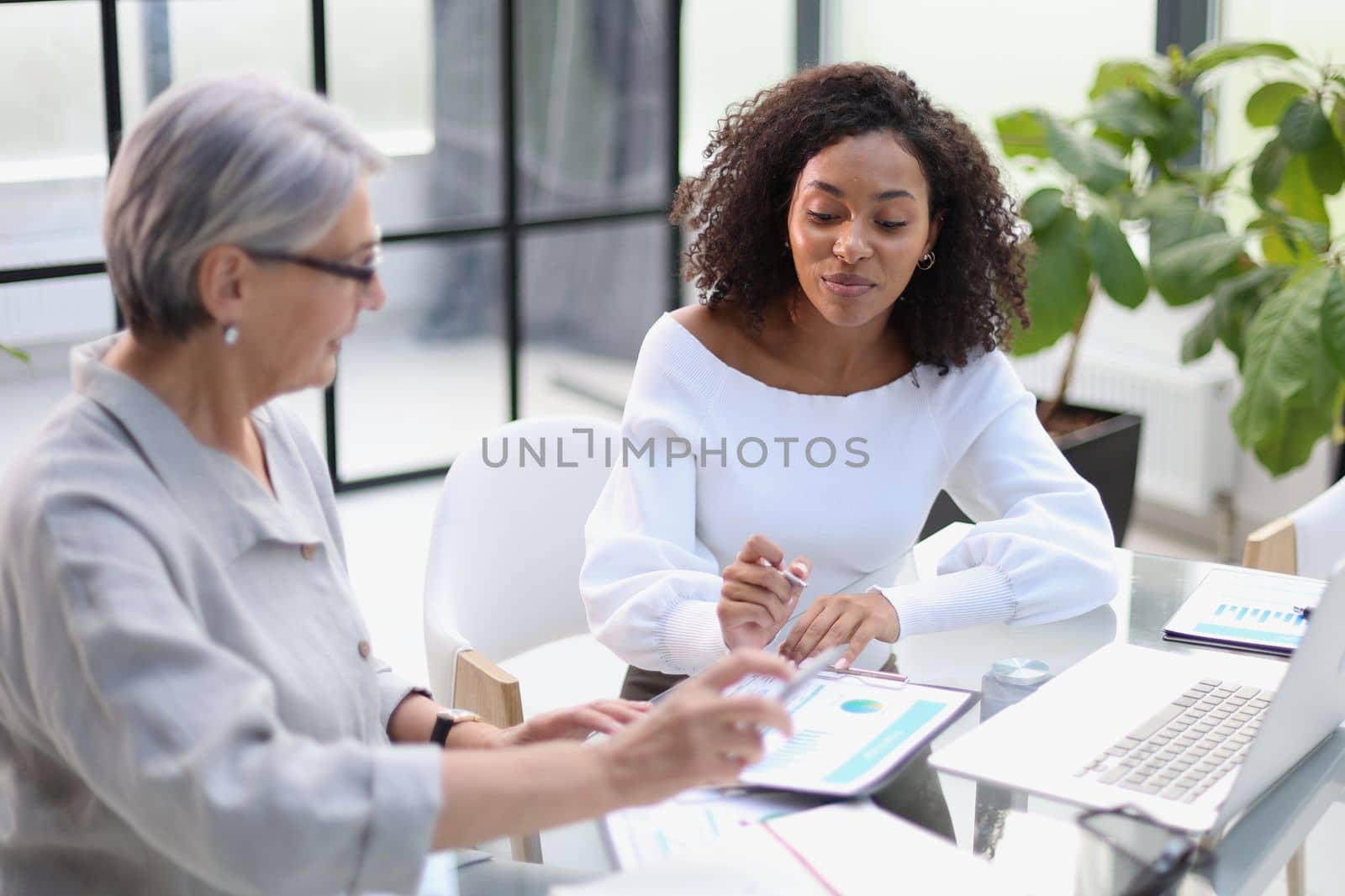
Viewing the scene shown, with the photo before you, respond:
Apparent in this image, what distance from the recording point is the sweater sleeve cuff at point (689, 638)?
175 centimetres

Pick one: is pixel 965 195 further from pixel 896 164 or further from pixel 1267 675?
pixel 1267 675

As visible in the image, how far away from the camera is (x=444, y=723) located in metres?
1.51

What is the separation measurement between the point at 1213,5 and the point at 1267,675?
2.95 metres

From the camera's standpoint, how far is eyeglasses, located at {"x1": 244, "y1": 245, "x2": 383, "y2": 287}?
1147 mm

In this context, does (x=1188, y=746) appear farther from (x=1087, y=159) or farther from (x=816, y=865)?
(x=1087, y=159)

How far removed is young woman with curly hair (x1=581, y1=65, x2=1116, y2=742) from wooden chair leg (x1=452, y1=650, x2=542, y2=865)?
14 centimetres

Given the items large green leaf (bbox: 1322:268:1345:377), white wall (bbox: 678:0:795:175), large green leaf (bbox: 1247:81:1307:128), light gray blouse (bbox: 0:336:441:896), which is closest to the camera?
light gray blouse (bbox: 0:336:441:896)

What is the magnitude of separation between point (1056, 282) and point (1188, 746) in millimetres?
1771

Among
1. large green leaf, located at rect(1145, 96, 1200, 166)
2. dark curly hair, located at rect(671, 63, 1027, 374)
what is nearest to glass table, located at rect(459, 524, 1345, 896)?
dark curly hair, located at rect(671, 63, 1027, 374)

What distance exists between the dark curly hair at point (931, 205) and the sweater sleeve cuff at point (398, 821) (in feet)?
3.70

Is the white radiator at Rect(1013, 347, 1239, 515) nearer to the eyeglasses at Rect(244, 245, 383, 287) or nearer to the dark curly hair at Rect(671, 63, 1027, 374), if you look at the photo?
the dark curly hair at Rect(671, 63, 1027, 374)

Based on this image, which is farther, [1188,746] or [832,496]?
[832,496]

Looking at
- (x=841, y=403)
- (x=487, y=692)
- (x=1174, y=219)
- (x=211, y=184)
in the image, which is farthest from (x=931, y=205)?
(x=1174, y=219)

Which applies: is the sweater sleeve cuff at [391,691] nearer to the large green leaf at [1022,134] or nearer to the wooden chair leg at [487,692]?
the wooden chair leg at [487,692]
